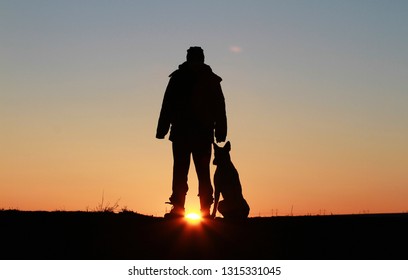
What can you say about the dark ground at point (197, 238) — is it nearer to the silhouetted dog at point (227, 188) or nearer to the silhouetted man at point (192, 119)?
the silhouetted dog at point (227, 188)

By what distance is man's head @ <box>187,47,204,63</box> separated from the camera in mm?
17469

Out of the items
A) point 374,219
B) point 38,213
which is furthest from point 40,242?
point 374,219

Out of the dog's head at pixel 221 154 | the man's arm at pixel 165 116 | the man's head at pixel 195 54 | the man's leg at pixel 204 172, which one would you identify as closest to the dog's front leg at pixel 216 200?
the man's leg at pixel 204 172

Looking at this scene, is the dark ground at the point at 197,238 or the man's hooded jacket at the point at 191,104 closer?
the dark ground at the point at 197,238

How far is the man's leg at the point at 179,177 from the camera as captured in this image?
696 inches

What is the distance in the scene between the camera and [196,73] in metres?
17.5

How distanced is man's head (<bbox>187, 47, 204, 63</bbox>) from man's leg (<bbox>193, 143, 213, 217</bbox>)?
1.81 m

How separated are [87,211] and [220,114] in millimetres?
3681

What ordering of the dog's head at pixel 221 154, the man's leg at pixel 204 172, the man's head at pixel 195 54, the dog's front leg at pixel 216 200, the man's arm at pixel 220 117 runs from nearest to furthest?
1. the man's head at pixel 195 54
2. the man's leg at pixel 204 172
3. the man's arm at pixel 220 117
4. the dog's front leg at pixel 216 200
5. the dog's head at pixel 221 154

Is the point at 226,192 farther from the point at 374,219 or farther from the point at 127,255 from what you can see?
the point at 127,255

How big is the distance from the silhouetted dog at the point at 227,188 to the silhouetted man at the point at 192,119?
0.81 feet

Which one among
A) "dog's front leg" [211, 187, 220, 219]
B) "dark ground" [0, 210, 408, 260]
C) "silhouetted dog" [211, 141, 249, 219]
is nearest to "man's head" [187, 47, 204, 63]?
"silhouetted dog" [211, 141, 249, 219]

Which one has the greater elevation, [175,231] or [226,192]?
[226,192]
